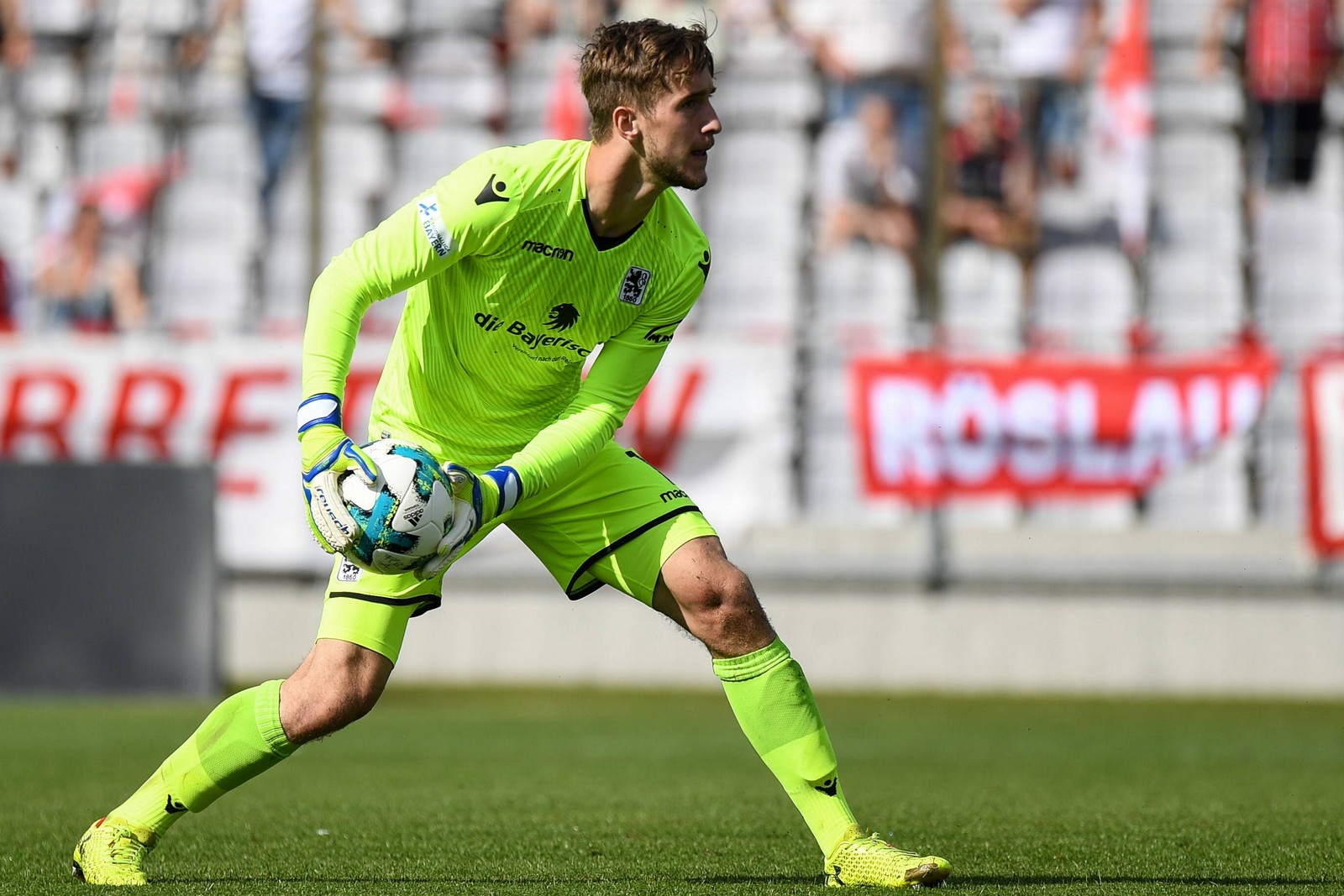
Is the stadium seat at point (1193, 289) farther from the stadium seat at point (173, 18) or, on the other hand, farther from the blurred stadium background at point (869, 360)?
the stadium seat at point (173, 18)

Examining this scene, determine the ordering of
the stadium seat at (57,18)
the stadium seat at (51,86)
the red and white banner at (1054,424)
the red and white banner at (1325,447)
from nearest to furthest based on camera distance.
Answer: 1. the red and white banner at (1325,447)
2. the red and white banner at (1054,424)
3. the stadium seat at (51,86)
4. the stadium seat at (57,18)

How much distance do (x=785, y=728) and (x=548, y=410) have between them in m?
1.17

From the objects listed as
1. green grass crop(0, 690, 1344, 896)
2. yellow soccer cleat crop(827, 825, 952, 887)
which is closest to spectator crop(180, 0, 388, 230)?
green grass crop(0, 690, 1344, 896)

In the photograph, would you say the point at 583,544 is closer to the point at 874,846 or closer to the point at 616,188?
the point at 616,188

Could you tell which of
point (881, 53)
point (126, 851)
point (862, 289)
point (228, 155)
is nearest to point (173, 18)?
point (228, 155)

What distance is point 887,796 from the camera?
7.71m

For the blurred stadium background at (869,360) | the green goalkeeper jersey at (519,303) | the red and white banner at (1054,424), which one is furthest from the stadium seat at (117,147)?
the green goalkeeper jersey at (519,303)

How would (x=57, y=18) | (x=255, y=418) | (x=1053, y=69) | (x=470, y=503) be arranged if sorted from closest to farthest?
(x=470, y=503) < (x=255, y=418) < (x=1053, y=69) < (x=57, y=18)

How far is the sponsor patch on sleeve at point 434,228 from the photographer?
5051 mm

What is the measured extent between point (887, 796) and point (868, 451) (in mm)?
6255

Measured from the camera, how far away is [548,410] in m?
5.59

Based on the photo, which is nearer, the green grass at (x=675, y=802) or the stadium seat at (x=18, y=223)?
the green grass at (x=675, y=802)

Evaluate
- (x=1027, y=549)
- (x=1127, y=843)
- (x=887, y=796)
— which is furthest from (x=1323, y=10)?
(x=1127, y=843)

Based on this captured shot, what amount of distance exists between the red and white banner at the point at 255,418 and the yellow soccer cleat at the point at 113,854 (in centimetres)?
838
